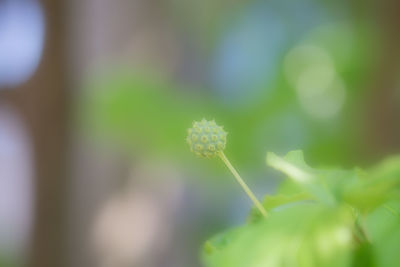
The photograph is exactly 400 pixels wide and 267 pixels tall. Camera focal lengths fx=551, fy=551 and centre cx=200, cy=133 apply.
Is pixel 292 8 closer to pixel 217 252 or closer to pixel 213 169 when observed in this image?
pixel 213 169

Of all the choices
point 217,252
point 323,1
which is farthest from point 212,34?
point 217,252

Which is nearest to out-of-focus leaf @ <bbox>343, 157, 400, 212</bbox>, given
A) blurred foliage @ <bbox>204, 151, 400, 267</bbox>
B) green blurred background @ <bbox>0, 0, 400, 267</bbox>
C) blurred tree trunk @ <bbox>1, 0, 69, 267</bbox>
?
blurred foliage @ <bbox>204, 151, 400, 267</bbox>

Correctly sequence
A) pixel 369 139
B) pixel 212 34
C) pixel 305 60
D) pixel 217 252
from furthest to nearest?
pixel 212 34, pixel 305 60, pixel 369 139, pixel 217 252

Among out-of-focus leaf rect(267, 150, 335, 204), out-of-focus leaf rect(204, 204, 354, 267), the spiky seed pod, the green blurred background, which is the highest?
the green blurred background

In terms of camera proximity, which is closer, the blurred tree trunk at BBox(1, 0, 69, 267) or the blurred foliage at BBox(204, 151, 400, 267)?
the blurred foliage at BBox(204, 151, 400, 267)

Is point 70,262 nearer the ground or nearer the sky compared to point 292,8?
nearer the ground

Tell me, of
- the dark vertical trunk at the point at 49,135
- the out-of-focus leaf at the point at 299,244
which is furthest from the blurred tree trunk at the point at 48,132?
the out-of-focus leaf at the point at 299,244

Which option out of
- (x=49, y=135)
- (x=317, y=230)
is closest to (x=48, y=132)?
(x=49, y=135)

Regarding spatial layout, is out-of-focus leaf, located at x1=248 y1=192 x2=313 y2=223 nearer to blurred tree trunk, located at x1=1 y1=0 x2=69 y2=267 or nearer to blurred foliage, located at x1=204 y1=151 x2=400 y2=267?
blurred foliage, located at x1=204 y1=151 x2=400 y2=267
